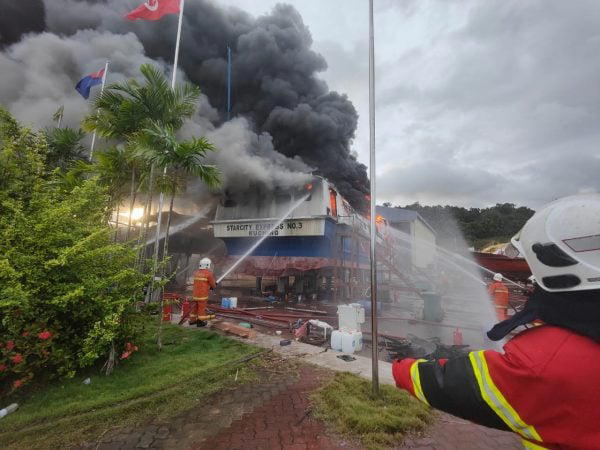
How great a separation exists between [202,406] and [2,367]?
7.93 ft

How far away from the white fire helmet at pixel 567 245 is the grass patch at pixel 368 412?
2.47 metres

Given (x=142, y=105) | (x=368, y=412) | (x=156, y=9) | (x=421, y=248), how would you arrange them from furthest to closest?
(x=421, y=248)
(x=156, y=9)
(x=142, y=105)
(x=368, y=412)

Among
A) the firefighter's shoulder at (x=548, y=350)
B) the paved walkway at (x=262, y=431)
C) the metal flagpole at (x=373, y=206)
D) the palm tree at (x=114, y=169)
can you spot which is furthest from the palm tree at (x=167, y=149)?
the firefighter's shoulder at (x=548, y=350)

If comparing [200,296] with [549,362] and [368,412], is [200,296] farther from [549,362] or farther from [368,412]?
[549,362]

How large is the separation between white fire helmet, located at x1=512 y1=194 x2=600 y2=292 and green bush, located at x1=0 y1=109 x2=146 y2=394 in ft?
14.7

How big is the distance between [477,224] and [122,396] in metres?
73.8

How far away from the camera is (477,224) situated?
6531 cm

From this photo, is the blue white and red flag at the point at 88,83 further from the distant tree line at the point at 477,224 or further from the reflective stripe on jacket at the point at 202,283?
the distant tree line at the point at 477,224

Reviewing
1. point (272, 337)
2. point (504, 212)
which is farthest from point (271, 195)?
point (504, 212)

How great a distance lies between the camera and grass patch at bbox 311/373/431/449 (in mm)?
3039

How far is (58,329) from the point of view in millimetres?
4039

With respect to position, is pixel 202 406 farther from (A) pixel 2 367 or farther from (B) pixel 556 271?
(B) pixel 556 271

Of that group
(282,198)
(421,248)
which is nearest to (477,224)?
(421,248)

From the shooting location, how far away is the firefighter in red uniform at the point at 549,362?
101 centimetres
